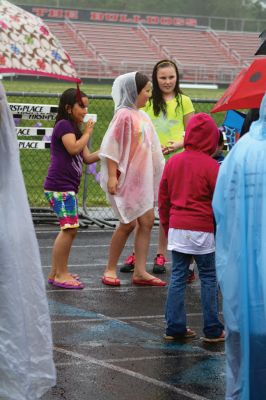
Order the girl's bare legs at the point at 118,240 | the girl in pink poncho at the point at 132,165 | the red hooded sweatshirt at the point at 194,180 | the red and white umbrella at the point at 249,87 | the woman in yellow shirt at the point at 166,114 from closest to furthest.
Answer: the red and white umbrella at the point at 249,87 < the red hooded sweatshirt at the point at 194,180 < the girl in pink poncho at the point at 132,165 < the girl's bare legs at the point at 118,240 < the woman in yellow shirt at the point at 166,114

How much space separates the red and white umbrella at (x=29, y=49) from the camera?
7.23 meters

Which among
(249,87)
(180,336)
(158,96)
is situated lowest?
(180,336)

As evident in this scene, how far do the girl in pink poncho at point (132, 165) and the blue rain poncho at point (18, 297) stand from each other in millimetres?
3724

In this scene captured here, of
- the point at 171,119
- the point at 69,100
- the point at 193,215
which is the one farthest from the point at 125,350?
the point at 171,119

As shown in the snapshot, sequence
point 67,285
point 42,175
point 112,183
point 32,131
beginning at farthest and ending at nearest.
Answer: point 42,175 → point 32,131 → point 67,285 → point 112,183

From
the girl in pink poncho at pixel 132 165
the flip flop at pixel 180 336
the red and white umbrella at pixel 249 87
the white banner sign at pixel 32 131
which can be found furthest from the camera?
the white banner sign at pixel 32 131

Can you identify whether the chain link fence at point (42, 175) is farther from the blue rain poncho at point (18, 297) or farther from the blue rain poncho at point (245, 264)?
the blue rain poncho at point (245, 264)

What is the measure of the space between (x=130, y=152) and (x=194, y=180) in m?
2.06

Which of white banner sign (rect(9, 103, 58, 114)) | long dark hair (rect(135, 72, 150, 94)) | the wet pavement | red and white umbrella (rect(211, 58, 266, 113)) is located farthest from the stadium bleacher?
red and white umbrella (rect(211, 58, 266, 113))

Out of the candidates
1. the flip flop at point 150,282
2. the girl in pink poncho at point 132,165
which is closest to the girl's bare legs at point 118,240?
the girl in pink poncho at point 132,165

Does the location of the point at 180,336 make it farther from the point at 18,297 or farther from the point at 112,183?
the point at 18,297

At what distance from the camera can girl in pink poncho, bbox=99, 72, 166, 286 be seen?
8.79m

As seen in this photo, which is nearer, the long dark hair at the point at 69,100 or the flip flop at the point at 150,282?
the long dark hair at the point at 69,100

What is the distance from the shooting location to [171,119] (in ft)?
31.9
